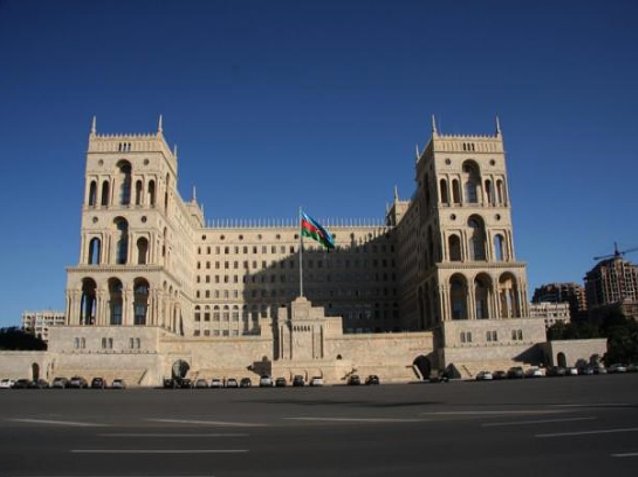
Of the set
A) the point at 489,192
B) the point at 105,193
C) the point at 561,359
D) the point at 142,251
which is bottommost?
the point at 561,359

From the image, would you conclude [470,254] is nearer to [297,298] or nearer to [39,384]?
[297,298]

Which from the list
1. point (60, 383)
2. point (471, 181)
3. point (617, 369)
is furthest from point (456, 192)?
point (60, 383)

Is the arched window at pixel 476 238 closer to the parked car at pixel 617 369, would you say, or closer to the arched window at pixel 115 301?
the parked car at pixel 617 369

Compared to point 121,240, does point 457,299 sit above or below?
below

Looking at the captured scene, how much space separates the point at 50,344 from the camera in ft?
241

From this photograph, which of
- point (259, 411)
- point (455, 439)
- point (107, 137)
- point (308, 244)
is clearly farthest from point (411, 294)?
point (455, 439)

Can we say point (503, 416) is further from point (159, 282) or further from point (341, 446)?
point (159, 282)

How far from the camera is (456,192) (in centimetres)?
8594

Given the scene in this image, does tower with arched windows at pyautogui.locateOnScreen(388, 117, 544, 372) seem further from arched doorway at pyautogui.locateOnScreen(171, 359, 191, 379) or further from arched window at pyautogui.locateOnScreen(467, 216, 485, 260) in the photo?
arched doorway at pyautogui.locateOnScreen(171, 359, 191, 379)

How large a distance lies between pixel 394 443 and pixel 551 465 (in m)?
4.02

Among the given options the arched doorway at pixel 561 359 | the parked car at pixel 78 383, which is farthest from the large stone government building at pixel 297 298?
the parked car at pixel 78 383

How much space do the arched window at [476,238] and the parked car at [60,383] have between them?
52.6 metres

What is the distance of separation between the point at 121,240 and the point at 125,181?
8.36 meters

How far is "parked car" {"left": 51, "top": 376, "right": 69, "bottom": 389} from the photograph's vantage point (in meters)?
61.1
